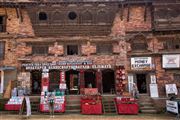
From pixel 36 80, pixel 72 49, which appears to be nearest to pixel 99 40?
pixel 72 49

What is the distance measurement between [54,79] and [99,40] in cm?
515

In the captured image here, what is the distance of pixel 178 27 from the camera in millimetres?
22188

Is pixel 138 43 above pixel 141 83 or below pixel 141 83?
above

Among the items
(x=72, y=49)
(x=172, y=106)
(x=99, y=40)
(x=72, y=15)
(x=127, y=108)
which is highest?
(x=72, y=15)

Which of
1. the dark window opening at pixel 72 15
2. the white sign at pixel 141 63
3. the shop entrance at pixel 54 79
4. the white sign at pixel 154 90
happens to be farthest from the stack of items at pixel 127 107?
the dark window opening at pixel 72 15

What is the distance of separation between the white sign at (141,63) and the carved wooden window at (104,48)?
215 cm

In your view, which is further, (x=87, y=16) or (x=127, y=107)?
(x=87, y=16)

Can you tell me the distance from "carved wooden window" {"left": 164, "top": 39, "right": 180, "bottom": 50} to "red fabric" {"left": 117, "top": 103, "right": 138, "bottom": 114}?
7.01 m

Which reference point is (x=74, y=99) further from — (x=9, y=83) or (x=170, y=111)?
(x=170, y=111)

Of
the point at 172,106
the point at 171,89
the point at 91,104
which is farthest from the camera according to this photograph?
the point at 171,89

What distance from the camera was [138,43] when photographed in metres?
22.6

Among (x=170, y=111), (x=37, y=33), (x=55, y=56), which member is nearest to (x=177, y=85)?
(x=170, y=111)

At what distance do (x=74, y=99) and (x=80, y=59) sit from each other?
3.81 metres

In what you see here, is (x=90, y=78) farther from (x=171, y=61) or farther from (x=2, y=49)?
(x=2, y=49)
